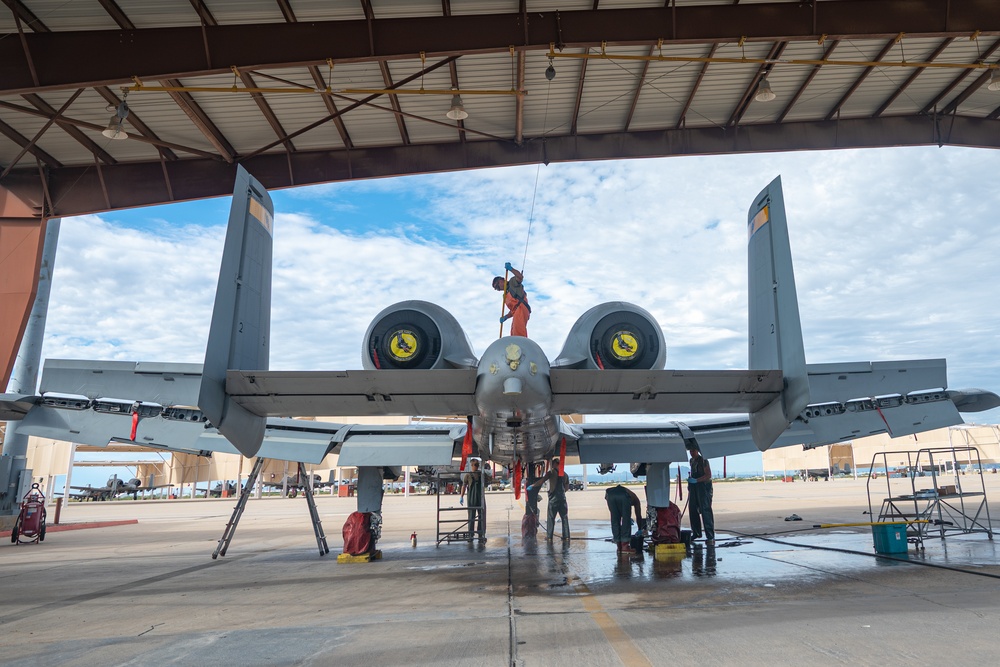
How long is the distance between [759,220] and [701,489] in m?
6.43

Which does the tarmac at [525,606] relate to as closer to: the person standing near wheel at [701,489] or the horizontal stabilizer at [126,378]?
the person standing near wheel at [701,489]

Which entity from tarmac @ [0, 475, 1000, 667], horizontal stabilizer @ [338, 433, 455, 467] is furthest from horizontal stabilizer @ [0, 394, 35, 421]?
horizontal stabilizer @ [338, 433, 455, 467]

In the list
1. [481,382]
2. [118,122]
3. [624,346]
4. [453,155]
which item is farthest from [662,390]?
[118,122]

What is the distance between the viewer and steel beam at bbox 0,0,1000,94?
378 inches

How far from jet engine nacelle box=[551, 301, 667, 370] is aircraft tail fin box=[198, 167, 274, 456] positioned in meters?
3.58

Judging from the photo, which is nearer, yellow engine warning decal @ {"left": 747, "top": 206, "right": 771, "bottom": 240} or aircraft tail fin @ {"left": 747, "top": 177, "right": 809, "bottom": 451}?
aircraft tail fin @ {"left": 747, "top": 177, "right": 809, "bottom": 451}

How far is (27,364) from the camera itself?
17594 millimetres

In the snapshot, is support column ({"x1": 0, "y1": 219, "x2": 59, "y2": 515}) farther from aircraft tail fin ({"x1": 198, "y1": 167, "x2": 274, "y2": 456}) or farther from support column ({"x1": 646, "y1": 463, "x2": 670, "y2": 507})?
support column ({"x1": 646, "y1": 463, "x2": 670, "y2": 507})

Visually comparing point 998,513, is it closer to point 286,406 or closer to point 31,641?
point 286,406

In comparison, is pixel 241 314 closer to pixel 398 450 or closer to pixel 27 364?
pixel 398 450

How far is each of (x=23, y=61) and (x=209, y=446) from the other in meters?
6.65

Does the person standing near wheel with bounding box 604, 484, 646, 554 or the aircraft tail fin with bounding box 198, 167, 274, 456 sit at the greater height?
the aircraft tail fin with bounding box 198, 167, 274, 456

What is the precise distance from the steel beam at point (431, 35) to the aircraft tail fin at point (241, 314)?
3.68 m

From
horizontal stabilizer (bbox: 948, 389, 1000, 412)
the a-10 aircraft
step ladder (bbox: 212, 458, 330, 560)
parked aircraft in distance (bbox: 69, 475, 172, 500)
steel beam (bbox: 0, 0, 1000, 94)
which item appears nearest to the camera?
the a-10 aircraft
